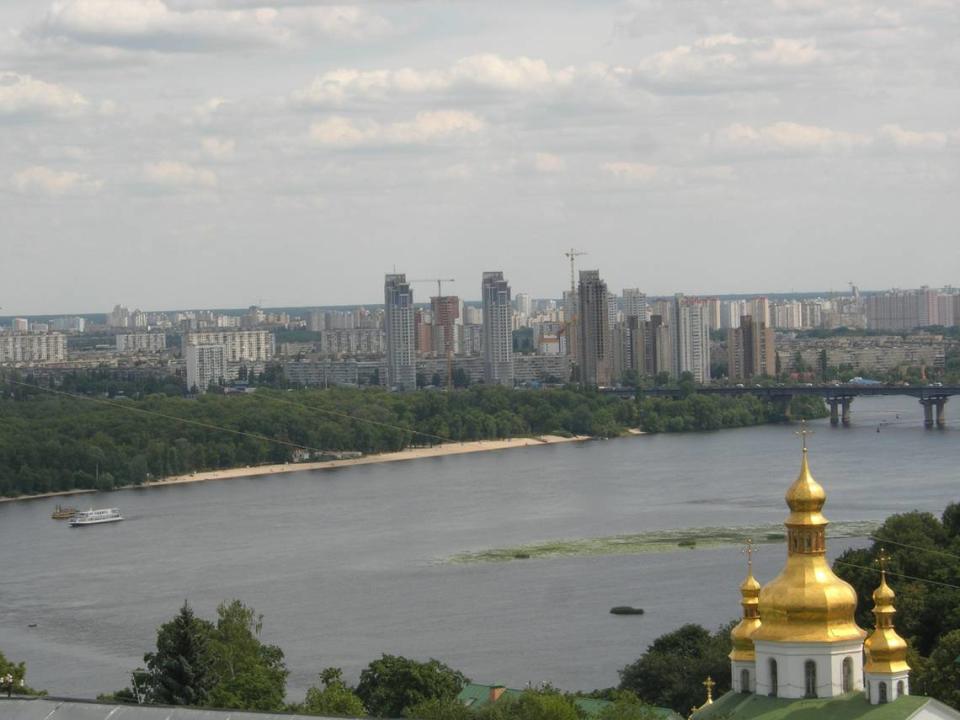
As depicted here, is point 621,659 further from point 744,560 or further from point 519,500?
point 519,500

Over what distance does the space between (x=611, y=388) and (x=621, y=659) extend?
27.8 m

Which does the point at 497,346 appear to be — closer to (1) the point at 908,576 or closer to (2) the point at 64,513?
(2) the point at 64,513

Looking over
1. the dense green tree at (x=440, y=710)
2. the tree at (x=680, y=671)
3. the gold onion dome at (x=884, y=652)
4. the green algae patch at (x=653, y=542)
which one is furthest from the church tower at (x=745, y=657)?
the green algae patch at (x=653, y=542)

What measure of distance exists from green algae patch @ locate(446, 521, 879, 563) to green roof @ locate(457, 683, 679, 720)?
652 centimetres

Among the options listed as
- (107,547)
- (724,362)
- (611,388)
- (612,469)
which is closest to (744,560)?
A: (107,547)

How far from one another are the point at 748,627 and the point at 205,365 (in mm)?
40063

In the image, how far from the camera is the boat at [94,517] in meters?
20.6

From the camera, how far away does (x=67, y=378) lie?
4247 centimetres

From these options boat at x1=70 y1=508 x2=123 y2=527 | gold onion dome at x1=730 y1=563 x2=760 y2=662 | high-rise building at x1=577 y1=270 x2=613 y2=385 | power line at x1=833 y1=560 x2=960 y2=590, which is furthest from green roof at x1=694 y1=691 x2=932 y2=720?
high-rise building at x1=577 y1=270 x2=613 y2=385

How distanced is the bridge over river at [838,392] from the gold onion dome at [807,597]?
25.7 m

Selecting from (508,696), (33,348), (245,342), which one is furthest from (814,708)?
(245,342)

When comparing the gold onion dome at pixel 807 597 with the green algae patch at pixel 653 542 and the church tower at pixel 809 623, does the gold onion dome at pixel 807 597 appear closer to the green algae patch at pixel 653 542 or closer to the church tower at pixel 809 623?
the church tower at pixel 809 623

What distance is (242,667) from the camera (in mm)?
9711

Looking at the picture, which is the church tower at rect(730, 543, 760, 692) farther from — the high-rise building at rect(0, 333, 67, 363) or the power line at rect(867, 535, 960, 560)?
the high-rise building at rect(0, 333, 67, 363)
